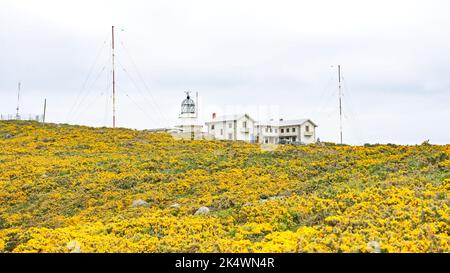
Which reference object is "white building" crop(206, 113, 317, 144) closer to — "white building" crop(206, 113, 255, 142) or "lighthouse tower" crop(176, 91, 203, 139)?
"white building" crop(206, 113, 255, 142)

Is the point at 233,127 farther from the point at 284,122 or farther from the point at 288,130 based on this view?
the point at 284,122

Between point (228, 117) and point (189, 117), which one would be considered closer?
point (189, 117)

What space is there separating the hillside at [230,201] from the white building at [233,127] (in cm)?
4263

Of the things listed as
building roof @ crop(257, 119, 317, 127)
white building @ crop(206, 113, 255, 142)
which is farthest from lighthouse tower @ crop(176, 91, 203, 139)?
building roof @ crop(257, 119, 317, 127)

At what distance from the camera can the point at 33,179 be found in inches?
1057

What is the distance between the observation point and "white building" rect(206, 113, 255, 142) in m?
77.6

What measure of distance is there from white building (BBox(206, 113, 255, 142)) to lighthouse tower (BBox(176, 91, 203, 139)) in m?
13.9

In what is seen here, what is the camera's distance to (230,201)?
1759cm

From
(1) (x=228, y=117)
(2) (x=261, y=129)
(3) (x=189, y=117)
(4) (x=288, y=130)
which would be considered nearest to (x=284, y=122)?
(4) (x=288, y=130)

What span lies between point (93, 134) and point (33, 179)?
20.4 m

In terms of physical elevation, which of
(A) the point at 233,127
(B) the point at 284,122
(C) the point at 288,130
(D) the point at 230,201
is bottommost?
(D) the point at 230,201

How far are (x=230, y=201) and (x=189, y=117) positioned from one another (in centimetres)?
4463

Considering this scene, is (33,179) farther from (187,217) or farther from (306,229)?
(306,229)
